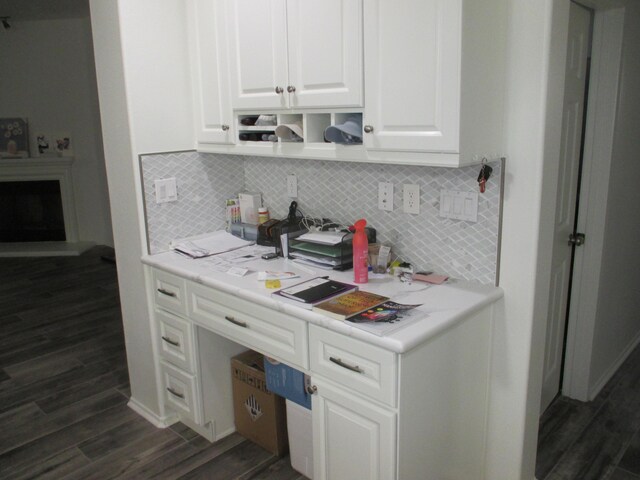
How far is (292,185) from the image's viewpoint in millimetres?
2771

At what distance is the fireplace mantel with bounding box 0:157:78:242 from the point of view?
6.05 meters

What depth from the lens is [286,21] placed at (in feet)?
6.99

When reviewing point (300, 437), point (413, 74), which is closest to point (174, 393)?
point (300, 437)

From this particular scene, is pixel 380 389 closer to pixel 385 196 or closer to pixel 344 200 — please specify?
pixel 385 196

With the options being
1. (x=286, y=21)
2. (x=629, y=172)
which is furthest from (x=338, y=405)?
(x=629, y=172)

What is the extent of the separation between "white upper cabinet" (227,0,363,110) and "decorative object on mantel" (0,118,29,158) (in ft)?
15.4

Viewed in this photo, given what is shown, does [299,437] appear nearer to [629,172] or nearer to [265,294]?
[265,294]

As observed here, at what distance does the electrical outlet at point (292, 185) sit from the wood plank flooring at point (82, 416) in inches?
48.4

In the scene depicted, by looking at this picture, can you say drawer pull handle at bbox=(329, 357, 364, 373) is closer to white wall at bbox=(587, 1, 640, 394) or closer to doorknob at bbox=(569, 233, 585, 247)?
doorknob at bbox=(569, 233, 585, 247)

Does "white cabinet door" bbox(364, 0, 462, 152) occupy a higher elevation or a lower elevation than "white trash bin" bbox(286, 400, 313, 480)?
higher

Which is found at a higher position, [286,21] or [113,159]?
[286,21]

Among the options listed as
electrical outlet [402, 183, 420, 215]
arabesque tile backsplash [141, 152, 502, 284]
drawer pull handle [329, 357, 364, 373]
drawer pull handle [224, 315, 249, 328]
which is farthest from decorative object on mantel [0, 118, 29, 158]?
drawer pull handle [329, 357, 364, 373]

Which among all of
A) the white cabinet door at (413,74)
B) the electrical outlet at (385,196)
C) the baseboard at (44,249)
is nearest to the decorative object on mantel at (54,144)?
the baseboard at (44,249)

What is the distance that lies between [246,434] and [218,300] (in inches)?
31.5
